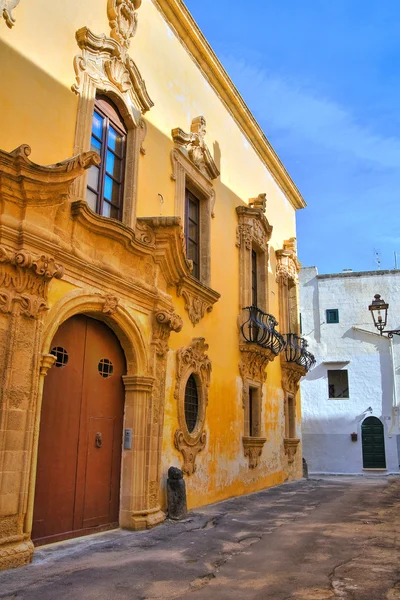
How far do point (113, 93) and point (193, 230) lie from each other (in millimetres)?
3393

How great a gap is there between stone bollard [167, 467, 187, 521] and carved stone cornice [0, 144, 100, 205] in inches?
168

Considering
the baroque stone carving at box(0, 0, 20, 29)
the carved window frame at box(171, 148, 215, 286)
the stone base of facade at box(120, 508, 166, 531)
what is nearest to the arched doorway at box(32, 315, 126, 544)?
the stone base of facade at box(120, 508, 166, 531)

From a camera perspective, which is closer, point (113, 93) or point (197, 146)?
point (113, 93)

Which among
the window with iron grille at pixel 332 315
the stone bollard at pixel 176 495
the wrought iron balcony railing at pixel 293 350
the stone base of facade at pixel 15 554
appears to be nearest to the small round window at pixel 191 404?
the stone bollard at pixel 176 495

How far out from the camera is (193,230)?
10.7 metres

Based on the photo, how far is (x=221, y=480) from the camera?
33.6ft

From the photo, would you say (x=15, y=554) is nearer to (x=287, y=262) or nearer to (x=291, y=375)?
(x=291, y=375)

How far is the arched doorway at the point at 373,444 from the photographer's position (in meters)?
22.2

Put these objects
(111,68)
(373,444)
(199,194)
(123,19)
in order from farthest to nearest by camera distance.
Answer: (373,444) → (199,194) → (123,19) → (111,68)

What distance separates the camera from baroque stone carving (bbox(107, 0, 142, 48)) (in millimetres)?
8078

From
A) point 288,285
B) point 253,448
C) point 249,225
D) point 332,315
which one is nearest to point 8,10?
point 249,225

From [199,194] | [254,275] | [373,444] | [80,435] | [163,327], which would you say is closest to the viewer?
[80,435]

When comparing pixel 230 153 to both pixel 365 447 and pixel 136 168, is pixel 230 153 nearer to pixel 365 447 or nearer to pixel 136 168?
A: pixel 136 168

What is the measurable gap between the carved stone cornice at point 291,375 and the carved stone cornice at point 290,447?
130cm
